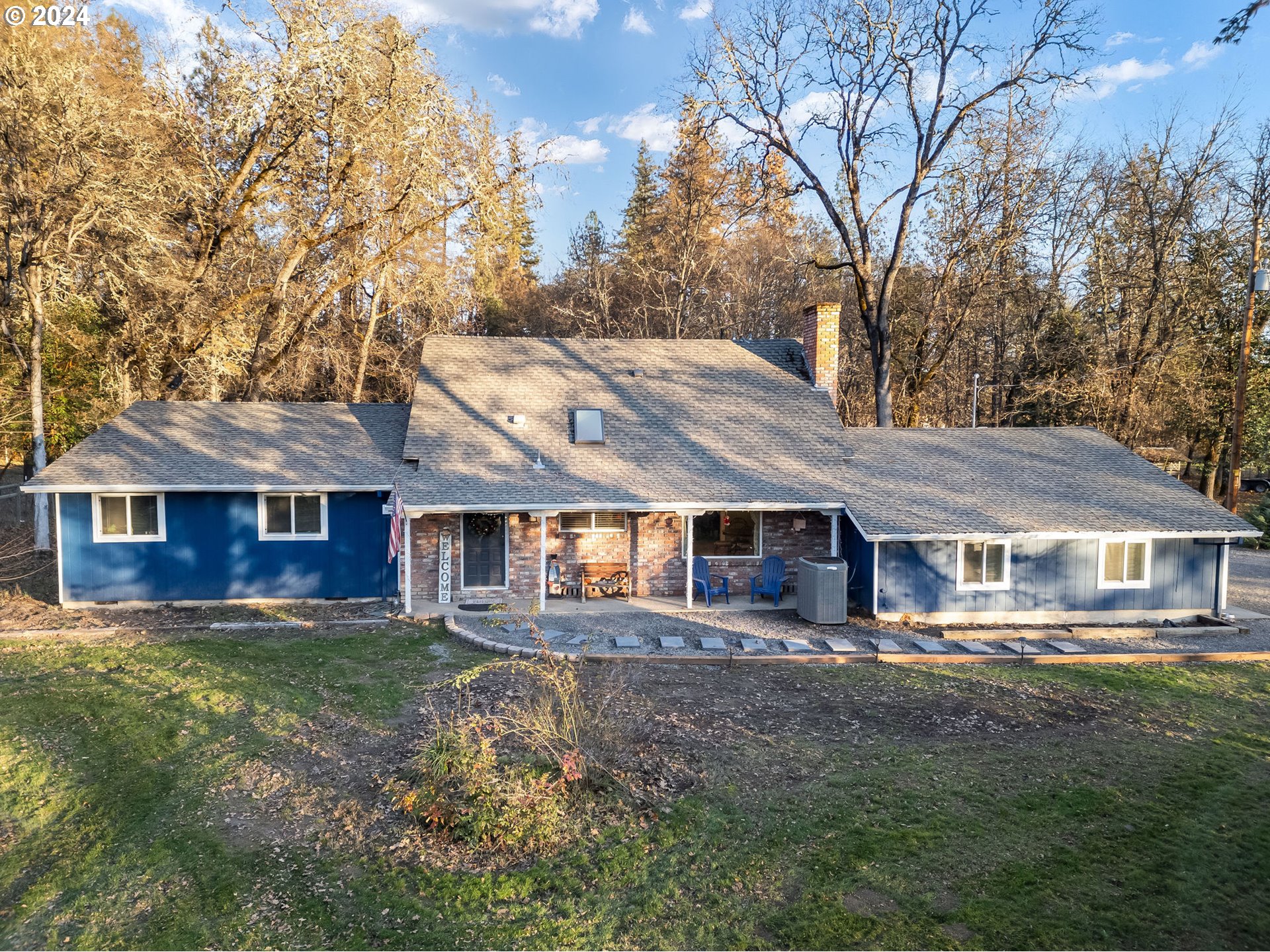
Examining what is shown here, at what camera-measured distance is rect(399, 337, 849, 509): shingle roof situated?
1365 cm

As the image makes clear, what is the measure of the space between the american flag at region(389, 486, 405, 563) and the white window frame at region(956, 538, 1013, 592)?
399 inches

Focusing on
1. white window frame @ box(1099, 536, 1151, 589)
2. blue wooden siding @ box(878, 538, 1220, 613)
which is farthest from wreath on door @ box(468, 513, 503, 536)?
white window frame @ box(1099, 536, 1151, 589)

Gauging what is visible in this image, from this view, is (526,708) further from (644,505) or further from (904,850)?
(644,505)

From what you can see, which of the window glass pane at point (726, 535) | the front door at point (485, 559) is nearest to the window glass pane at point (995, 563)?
the window glass pane at point (726, 535)

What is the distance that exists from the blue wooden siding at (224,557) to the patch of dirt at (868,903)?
11157 millimetres

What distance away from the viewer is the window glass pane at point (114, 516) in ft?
44.4

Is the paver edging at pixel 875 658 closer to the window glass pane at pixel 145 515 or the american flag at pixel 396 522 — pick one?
the american flag at pixel 396 522

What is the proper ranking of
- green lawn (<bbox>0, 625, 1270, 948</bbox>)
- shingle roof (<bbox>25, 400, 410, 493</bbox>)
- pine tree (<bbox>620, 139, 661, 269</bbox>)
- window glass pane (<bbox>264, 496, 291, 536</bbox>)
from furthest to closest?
pine tree (<bbox>620, 139, 661, 269</bbox>), window glass pane (<bbox>264, 496, 291, 536</bbox>), shingle roof (<bbox>25, 400, 410, 493</bbox>), green lawn (<bbox>0, 625, 1270, 948</bbox>)

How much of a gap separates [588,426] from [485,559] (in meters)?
3.58

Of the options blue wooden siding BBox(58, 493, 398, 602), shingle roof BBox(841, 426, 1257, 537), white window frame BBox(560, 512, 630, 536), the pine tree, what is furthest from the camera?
the pine tree

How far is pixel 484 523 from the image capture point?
1402cm

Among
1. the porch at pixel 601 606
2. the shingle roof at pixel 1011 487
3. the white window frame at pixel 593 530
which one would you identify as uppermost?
the shingle roof at pixel 1011 487

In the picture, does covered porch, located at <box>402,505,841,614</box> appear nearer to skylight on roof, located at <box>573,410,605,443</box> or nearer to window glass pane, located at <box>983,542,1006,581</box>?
skylight on roof, located at <box>573,410,605,443</box>

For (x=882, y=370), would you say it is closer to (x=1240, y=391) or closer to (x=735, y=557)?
(x=1240, y=391)
